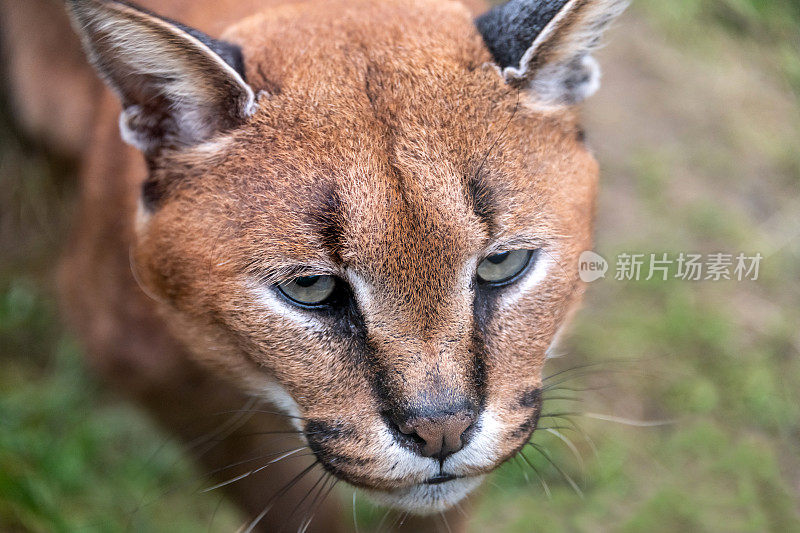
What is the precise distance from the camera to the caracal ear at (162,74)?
7.97 ft

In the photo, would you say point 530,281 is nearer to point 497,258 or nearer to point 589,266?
point 497,258

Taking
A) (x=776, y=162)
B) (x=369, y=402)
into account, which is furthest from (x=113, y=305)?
(x=776, y=162)

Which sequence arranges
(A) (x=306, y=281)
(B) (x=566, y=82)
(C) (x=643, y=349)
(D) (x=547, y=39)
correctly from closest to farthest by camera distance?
(A) (x=306, y=281) → (D) (x=547, y=39) → (B) (x=566, y=82) → (C) (x=643, y=349)

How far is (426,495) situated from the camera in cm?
258

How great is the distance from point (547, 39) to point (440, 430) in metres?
1.25

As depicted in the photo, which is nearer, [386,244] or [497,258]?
[386,244]

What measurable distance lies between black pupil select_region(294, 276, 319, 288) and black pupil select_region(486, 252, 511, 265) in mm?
535

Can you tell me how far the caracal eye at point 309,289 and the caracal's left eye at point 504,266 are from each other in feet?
1.54

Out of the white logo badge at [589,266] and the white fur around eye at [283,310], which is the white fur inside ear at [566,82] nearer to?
the white logo badge at [589,266]

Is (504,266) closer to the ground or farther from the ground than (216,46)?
closer to the ground

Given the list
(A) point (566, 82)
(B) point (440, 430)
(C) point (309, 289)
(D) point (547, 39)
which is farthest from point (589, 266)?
(C) point (309, 289)

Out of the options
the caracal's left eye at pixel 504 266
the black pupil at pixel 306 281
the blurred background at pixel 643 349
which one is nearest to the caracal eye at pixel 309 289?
the black pupil at pixel 306 281

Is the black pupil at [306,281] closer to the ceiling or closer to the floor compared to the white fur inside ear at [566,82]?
closer to the floor

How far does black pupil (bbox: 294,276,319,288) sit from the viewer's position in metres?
2.43
